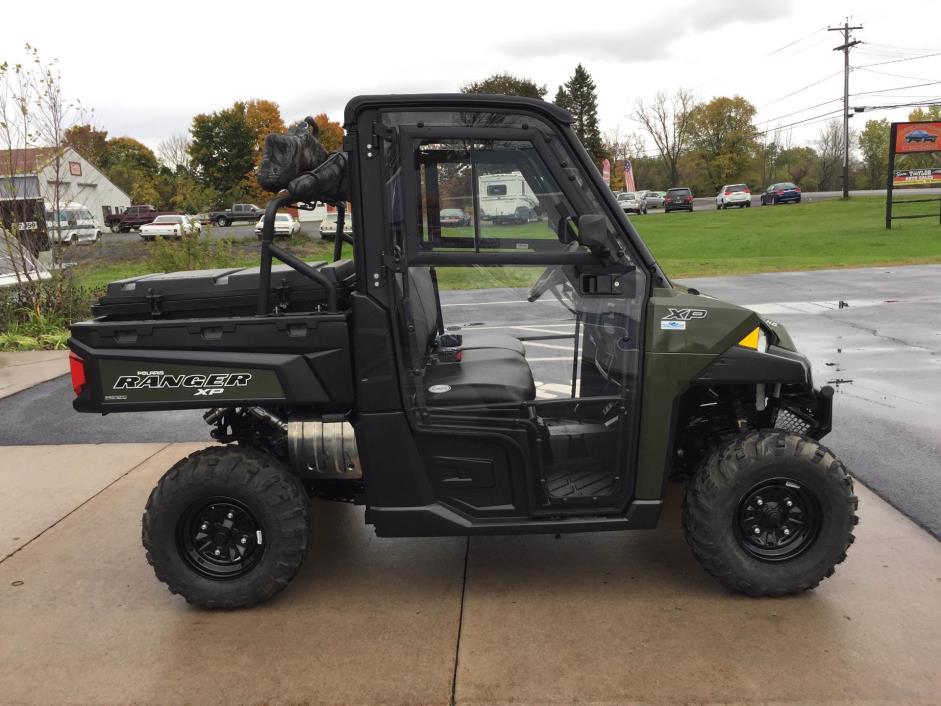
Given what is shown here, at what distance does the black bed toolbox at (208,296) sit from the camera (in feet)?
11.1

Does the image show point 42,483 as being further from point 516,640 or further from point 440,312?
point 516,640

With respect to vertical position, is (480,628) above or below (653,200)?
below

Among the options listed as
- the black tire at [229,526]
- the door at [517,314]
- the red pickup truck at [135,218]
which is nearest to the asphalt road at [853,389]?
the door at [517,314]

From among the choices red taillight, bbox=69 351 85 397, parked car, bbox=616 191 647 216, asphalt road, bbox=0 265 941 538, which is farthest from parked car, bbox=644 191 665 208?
red taillight, bbox=69 351 85 397

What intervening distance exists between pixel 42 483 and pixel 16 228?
7.03m

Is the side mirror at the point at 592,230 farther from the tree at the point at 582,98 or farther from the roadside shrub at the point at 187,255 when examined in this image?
the tree at the point at 582,98

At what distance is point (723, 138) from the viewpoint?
72.6 metres

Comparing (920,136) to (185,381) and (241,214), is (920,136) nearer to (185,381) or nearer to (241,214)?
(185,381)

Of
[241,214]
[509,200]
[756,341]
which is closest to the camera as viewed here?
[509,200]

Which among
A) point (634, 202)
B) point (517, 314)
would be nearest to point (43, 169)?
point (517, 314)

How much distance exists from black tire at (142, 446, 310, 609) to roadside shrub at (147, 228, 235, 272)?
Result: 988cm

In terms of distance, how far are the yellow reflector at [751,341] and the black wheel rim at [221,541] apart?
2.15 meters

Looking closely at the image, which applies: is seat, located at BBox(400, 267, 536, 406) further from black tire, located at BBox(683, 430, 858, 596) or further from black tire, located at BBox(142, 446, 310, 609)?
black tire, located at BBox(683, 430, 858, 596)

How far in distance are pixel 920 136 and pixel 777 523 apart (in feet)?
93.2
